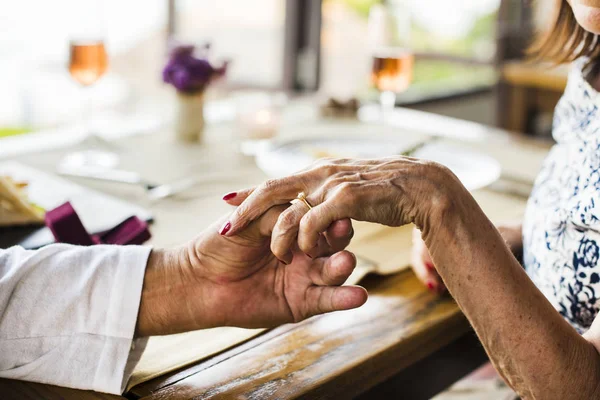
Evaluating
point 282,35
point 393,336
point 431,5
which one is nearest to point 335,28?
point 282,35

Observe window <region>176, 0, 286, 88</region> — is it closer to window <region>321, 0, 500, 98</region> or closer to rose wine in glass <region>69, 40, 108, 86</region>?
window <region>321, 0, 500, 98</region>

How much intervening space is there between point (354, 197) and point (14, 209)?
0.59 metres

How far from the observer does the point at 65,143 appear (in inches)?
63.3

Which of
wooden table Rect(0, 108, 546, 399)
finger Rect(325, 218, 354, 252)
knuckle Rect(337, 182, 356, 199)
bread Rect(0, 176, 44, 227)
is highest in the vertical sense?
knuckle Rect(337, 182, 356, 199)

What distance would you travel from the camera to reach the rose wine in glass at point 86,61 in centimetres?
155

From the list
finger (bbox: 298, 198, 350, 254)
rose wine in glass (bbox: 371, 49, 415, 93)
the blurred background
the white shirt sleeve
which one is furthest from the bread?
rose wine in glass (bbox: 371, 49, 415, 93)

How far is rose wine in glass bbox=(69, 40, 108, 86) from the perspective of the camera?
155 centimetres

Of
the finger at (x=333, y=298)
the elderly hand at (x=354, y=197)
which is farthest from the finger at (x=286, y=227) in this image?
the finger at (x=333, y=298)

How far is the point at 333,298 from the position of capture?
811 millimetres

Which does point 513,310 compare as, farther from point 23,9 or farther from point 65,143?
point 23,9

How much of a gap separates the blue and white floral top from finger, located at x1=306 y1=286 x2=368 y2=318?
1.01 feet

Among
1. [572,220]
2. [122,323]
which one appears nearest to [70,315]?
[122,323]

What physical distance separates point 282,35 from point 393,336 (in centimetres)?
248

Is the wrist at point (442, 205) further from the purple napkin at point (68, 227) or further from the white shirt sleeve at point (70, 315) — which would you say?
the purple napkin at point (68, 227)
